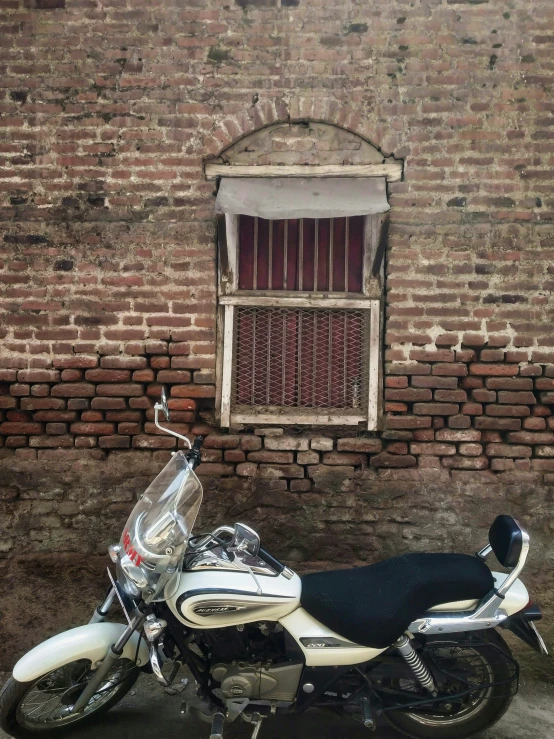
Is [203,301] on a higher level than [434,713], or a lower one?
higher

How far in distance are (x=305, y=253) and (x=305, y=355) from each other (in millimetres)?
656

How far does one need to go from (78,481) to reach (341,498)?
1669 mm

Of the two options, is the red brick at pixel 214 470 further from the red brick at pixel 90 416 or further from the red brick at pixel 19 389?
the red brick at pixel 19 389

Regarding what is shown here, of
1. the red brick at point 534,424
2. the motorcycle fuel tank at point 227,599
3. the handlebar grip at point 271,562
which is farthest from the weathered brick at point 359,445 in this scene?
the motorcycle fuel tank at point 227,599

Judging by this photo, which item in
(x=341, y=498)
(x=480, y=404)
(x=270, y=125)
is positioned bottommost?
(x=341, y=498)

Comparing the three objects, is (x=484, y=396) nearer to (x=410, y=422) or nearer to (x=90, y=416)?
(x=410, y=422)

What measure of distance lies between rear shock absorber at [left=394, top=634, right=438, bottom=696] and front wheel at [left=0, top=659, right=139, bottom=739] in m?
1.30

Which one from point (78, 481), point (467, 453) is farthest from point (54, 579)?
point (467, 453)

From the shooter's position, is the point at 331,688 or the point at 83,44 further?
the point at 83,44

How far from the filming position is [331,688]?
287cm

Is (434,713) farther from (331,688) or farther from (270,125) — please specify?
(270,125)

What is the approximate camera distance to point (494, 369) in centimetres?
388

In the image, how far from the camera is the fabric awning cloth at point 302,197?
3.72 metres

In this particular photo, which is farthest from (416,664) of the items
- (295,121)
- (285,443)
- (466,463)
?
(295,121)
